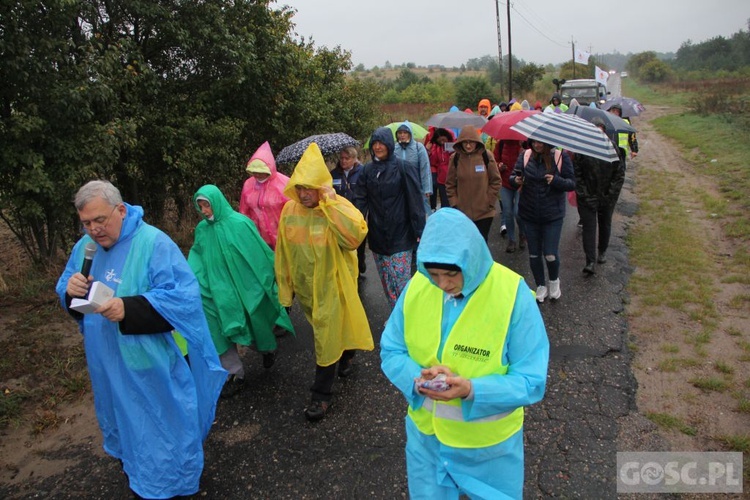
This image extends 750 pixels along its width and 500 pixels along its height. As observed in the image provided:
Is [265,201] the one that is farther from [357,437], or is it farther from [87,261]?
[87,261]

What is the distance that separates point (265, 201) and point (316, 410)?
2.41 m

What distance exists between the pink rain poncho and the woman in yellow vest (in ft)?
11.3

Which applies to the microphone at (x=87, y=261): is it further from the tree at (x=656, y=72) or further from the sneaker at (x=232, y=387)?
the tree at (x=656, y=72)

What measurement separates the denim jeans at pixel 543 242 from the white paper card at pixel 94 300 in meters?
4.13

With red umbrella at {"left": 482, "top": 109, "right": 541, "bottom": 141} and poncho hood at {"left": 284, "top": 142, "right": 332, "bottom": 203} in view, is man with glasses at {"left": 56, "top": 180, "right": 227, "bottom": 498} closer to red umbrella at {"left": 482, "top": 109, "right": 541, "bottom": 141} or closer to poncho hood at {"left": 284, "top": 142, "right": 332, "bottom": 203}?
poncho hood at {"left": 284, "top": 142, "right": 332, "bottom": 203}

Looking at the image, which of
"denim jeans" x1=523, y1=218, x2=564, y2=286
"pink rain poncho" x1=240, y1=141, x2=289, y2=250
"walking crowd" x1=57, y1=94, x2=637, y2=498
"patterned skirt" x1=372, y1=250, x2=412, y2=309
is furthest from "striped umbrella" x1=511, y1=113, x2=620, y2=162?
"pink rain poncho" x1=240, y1=141, x2=289, y2=250

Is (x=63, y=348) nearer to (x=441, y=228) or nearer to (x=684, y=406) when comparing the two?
(x=441, y=228)

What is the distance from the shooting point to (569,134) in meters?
4.98

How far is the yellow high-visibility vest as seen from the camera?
1.90 m

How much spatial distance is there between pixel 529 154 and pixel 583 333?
1.91 meters

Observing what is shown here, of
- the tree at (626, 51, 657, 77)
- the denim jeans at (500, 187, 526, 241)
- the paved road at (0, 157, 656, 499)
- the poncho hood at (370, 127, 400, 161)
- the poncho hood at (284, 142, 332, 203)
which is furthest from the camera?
the tree at (626, 51, 657, 77)

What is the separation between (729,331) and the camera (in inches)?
186

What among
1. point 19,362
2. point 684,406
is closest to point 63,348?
point 19,362

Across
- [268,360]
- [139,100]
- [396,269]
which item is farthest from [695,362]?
[139,100]
